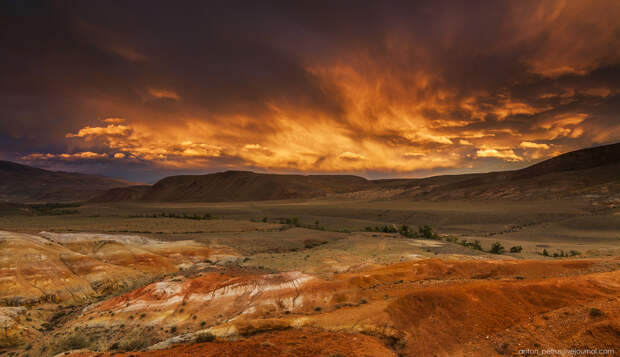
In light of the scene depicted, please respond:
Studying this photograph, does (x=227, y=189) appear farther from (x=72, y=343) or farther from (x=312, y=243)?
(x=72, y=343)

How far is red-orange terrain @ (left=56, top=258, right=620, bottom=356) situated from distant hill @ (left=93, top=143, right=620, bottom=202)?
220 feet

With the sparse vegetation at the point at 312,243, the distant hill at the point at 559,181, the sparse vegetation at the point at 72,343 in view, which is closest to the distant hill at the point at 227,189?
the distant hill at the point at 559,181

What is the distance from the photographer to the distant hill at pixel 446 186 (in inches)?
2758

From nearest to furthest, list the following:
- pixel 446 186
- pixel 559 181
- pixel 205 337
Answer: pixel 205 337, pixel 559 181, pixel 446 186

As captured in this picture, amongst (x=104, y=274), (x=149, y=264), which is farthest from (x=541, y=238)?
(x=104, y=274)

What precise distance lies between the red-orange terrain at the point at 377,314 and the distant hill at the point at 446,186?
67.1m

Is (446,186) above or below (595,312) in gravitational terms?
above

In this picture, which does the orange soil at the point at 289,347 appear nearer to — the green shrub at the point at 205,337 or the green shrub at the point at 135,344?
the green shrub at the point at 205,337

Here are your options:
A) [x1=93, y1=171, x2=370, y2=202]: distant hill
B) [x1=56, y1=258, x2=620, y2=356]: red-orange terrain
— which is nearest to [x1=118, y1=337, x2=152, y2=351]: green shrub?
[x1=56, y1=258, x2=620, y2=356]: red-orange terrain

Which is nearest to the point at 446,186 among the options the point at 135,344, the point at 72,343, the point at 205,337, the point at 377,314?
the point at 377,314

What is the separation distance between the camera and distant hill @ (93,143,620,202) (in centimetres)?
7006

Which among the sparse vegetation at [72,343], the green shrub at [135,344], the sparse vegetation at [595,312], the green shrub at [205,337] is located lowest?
the sparse vegetation at [72,343]

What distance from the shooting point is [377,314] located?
8.19 m

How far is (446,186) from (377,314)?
4494 inches
